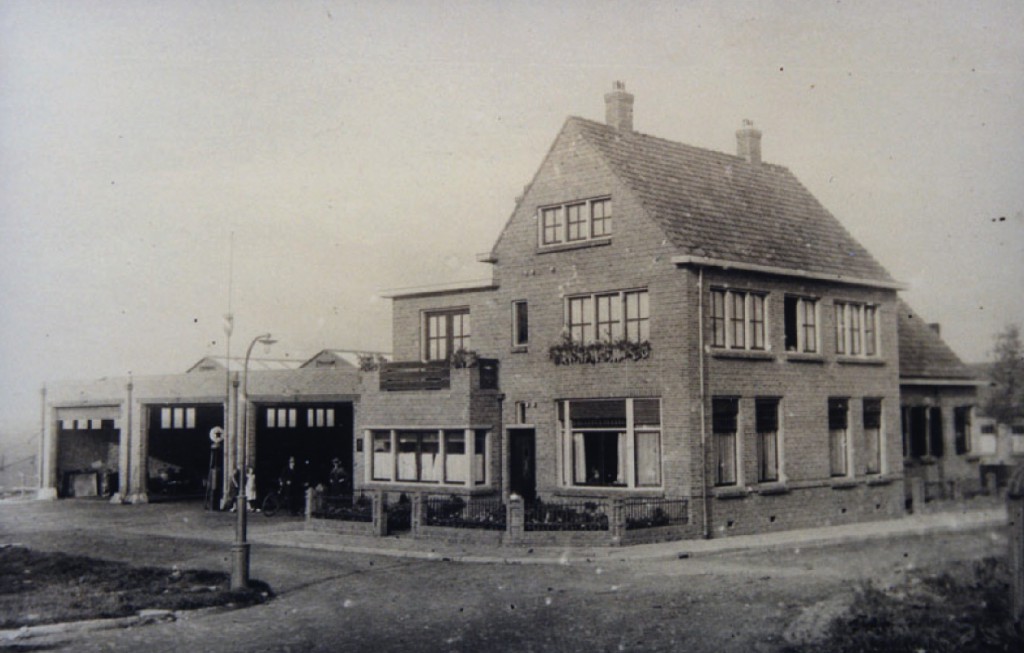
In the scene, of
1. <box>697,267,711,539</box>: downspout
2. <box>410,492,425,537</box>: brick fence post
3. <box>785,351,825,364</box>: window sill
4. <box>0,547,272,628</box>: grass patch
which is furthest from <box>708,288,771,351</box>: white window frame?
<box>0,547,272,628</box>: grass patch

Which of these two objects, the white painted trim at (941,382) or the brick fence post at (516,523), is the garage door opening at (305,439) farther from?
the white painted trim at (941,382)

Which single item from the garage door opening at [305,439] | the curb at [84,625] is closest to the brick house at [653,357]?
the garage door opening at [305,439]

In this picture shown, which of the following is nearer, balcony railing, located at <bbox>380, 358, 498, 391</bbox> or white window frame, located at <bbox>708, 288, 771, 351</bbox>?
white window frame, located at <bbox>708, 288, 771, 351</bbox>

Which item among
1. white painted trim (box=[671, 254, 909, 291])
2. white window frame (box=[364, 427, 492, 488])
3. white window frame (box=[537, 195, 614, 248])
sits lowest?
white window frame (box=[364, 427, 492, 488])

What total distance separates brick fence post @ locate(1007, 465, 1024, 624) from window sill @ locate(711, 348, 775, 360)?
14128 millimetres

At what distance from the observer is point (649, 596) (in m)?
16.0

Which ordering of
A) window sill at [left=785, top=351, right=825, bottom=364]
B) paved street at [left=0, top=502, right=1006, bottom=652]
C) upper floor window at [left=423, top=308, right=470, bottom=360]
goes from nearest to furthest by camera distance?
paved street at [left=0, top=502, right=1006, bottom=652] < window sill at [left=785, top=351, right=825, bottom=364] < upper floor window at [left=423, top=308, right=470, bottom=360]

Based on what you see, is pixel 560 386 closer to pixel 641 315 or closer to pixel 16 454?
pixel 641 315

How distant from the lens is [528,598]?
16.3 meters

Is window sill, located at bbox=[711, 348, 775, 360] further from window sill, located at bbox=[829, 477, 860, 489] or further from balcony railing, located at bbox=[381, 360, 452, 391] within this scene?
balcony railing, located at bbox=[381, 360, 452, 391]

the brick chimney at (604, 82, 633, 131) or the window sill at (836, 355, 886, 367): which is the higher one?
the brick chimney at (604, 82, 633, 131)

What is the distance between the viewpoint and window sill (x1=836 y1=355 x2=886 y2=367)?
2834cm

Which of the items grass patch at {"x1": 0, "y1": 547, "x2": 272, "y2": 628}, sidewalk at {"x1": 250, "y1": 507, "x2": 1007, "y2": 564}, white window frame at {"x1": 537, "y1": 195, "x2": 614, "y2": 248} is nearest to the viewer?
grass patch at {"x1": 0, "y1": 547, "x2": 272, "y2": 628}

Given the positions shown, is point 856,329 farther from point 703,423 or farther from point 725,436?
point 703,423
